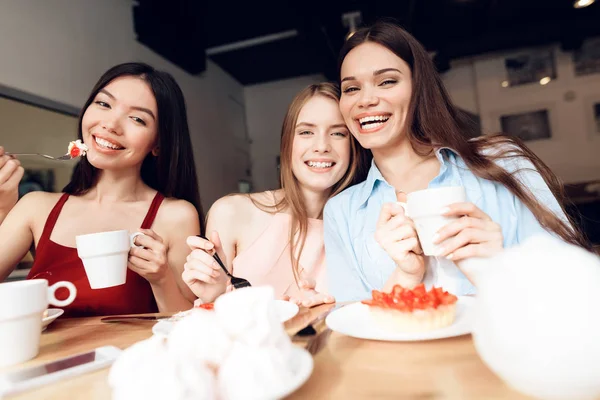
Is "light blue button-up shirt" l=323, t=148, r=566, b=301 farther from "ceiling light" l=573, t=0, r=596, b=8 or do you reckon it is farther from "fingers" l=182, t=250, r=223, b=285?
"ceiling light" l=573, t=0, r=596, b=8

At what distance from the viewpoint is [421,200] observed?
0.87 meters

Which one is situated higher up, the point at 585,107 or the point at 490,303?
the point at 585,107

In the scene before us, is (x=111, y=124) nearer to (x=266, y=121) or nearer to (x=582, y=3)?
(x=582, y=3)

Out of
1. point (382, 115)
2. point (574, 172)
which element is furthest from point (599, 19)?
point (382, 115)

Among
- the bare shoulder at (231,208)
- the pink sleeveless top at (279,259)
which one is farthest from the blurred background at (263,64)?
the pink sleeveless top at (279,259)

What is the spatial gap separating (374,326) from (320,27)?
17.9 ft

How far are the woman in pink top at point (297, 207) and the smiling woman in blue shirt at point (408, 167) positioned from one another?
0.13 m

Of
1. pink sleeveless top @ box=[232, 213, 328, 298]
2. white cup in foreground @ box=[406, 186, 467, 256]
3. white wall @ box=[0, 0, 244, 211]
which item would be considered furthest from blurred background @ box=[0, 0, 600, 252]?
white cup in foreground @ box=[406, 186, 467, 256]

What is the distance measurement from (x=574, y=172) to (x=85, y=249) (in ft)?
25.9

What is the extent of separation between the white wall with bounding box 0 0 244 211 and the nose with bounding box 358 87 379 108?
2.71 meters

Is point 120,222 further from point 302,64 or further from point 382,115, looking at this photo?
point 302,64

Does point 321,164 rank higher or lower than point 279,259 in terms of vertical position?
higher

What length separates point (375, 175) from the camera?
168cm

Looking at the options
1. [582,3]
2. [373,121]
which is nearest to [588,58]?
[582,3]
